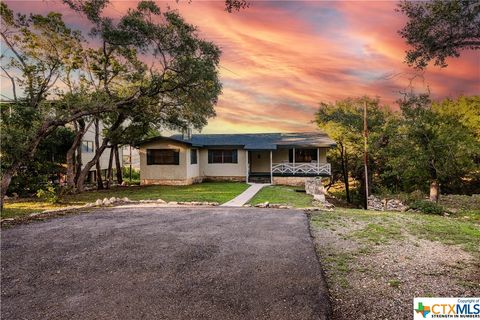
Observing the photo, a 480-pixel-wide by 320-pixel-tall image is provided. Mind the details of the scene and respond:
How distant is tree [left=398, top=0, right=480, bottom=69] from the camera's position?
6.64 m

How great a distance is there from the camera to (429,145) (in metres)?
21.1

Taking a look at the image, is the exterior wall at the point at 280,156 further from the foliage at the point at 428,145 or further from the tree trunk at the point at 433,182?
the tree trunk at the point at 433,182

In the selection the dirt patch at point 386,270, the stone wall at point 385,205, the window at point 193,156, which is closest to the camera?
the dirt patch at point 386,270

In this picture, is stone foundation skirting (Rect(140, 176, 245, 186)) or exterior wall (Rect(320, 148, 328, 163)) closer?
stone foundation skirting (Rect(140, 176, 245, 186))

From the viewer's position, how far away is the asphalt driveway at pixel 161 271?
4371 mm

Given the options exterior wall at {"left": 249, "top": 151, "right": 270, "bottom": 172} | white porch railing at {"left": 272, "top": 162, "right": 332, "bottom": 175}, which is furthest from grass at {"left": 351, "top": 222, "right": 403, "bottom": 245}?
exterior wall at {"left": 249, "top": 151, "right": 270, "bottom": 172}

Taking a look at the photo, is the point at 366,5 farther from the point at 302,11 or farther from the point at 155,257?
the point at 155,257

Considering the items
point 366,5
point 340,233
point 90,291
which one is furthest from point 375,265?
point 366,5

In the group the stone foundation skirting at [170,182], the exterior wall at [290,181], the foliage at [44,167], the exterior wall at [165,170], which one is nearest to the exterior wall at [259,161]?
the exterior wall at [290,181]

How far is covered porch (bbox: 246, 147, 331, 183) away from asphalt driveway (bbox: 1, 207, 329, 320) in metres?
16.6

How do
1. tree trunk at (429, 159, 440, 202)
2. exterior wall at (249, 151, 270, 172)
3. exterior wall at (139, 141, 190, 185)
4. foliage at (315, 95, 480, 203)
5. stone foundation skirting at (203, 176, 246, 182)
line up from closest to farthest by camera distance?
foliage at (315, 95, 480, 203), tree trunk at (429, 159, 440, 202), exterior wall at (139, 141, 190, 185), stone foundation skirting at (203, 176, 246, 182), exterior wall at (249, 151, 270, 172)

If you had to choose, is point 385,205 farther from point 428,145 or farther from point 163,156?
point 163,156

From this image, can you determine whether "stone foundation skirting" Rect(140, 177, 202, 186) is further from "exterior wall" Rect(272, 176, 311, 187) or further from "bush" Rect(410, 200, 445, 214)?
"bush" Rect(410, 200, 445, 214)

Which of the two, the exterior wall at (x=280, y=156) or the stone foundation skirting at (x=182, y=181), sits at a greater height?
the exterior wall at (x=280, y=156)
